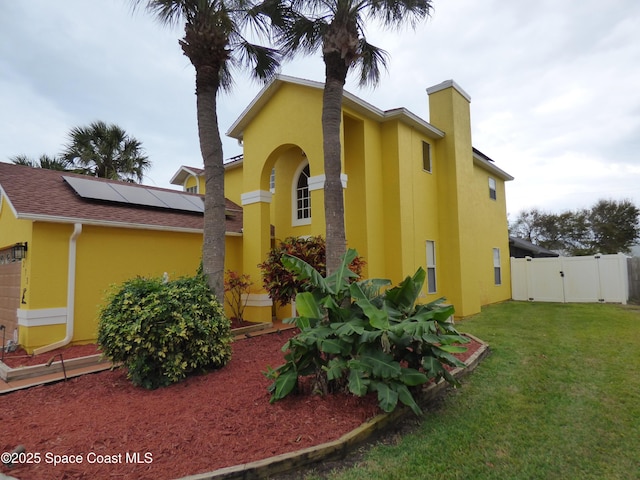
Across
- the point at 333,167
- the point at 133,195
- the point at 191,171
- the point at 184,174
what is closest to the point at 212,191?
the point at 333,167

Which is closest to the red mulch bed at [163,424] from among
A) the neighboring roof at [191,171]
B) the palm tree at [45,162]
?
the neighboring roof at [191,171]

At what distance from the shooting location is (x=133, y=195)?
10.9 metres

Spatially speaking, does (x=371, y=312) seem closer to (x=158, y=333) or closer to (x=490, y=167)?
(x=158, y=333)

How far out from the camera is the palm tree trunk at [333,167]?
6.36 metres

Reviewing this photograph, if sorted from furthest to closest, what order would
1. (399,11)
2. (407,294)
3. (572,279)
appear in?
1. (572,279)
2. (399,11)
3. (407,294)

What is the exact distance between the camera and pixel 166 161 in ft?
67.9

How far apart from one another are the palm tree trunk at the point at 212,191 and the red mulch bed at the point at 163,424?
211 cm

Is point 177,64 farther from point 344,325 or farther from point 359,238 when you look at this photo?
point 344,325

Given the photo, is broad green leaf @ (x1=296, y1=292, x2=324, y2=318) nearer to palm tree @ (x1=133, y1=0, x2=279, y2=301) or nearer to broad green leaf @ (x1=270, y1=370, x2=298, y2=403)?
broad green leaf @ (x1=270, y1=370, x2=298, y2=403)

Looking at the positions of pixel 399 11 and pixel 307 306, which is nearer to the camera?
pixel 307 306

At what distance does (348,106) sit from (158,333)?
7.38 meters

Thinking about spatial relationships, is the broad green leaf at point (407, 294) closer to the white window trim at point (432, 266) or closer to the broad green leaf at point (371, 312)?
the broad green leaf at point (371, 312)

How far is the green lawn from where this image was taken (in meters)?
3.46

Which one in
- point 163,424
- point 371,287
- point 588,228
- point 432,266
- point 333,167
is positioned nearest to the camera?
point 163,424
